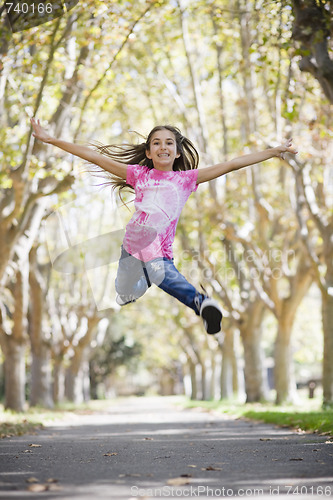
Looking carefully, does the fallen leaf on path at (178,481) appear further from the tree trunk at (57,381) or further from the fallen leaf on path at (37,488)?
the tree trunk at (57,381)

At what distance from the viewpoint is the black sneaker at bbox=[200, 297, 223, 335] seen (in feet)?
17.6

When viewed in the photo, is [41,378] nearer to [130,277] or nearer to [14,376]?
[14,376]

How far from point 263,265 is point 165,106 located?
20.9 ft

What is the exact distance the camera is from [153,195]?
6188 mm

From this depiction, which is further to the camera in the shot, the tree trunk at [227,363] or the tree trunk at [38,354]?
the tree trunk at [227,363]

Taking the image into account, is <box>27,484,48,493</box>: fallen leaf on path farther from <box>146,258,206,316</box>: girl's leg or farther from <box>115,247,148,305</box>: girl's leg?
<box>115,247,148,305</box>: girl's leg

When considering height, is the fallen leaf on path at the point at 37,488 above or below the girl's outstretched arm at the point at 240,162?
below

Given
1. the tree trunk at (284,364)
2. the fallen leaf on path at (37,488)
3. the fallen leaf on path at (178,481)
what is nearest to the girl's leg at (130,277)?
the fallen leaf on path at (178,481)

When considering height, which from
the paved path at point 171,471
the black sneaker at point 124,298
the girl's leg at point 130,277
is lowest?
the paved path at point 171,471

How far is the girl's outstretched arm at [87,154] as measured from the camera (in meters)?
6.22

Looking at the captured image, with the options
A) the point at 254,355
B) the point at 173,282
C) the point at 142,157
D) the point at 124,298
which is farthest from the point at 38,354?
the point at 173,282

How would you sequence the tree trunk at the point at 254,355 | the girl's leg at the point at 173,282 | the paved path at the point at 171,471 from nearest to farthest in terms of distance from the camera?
the paved path at the point at 171,471, the girl's leg at the point at 173,282, the tree trunk at the point at 254,355

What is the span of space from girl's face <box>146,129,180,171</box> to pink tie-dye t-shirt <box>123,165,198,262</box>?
78mm

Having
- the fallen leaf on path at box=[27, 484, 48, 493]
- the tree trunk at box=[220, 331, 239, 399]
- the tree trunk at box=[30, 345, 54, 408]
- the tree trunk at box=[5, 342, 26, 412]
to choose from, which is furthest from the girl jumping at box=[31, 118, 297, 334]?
the tree trunk at box=[220, 331, 239, 399]
